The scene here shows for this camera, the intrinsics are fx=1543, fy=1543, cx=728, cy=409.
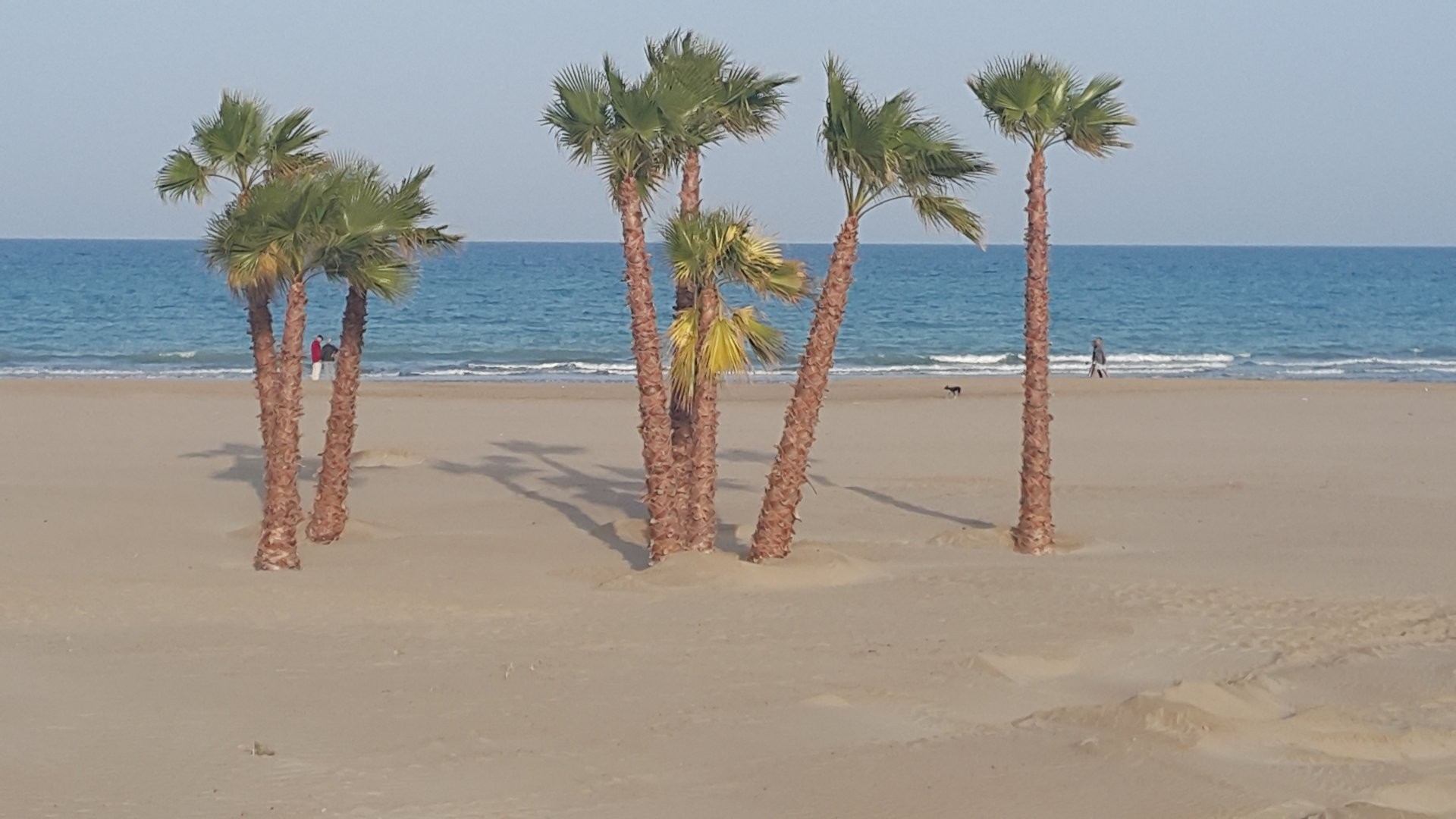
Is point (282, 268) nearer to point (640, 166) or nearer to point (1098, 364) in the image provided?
point (640, 166)

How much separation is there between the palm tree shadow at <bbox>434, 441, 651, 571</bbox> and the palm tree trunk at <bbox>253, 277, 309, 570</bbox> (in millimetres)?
3495

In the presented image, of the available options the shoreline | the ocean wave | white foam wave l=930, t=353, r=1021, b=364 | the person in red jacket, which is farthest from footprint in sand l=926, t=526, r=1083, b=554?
white foam wave l=930, t=353, r=1021, b=364

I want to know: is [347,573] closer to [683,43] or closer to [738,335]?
[738,335]

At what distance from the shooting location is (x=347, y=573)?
1541cm

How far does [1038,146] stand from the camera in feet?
53.5

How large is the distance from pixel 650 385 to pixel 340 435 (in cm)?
387

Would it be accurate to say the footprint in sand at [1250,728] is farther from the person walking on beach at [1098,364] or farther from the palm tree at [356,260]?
the person walking on beach at [1098,364]

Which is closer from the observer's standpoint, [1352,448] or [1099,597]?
[1099,597]

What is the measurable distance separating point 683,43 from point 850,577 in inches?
233

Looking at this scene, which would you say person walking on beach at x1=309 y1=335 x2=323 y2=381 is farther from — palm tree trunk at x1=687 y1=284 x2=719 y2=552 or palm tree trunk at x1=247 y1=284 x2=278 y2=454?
palm tree trunk at x1=687 y1=284 x2=719 y2=552

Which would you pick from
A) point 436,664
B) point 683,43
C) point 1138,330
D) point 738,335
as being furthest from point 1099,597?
point 1138,330

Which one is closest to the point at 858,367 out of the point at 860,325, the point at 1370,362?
the point at 1370,362

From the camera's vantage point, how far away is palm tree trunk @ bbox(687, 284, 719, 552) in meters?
15.3

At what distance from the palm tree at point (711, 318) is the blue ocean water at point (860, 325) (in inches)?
45.0
